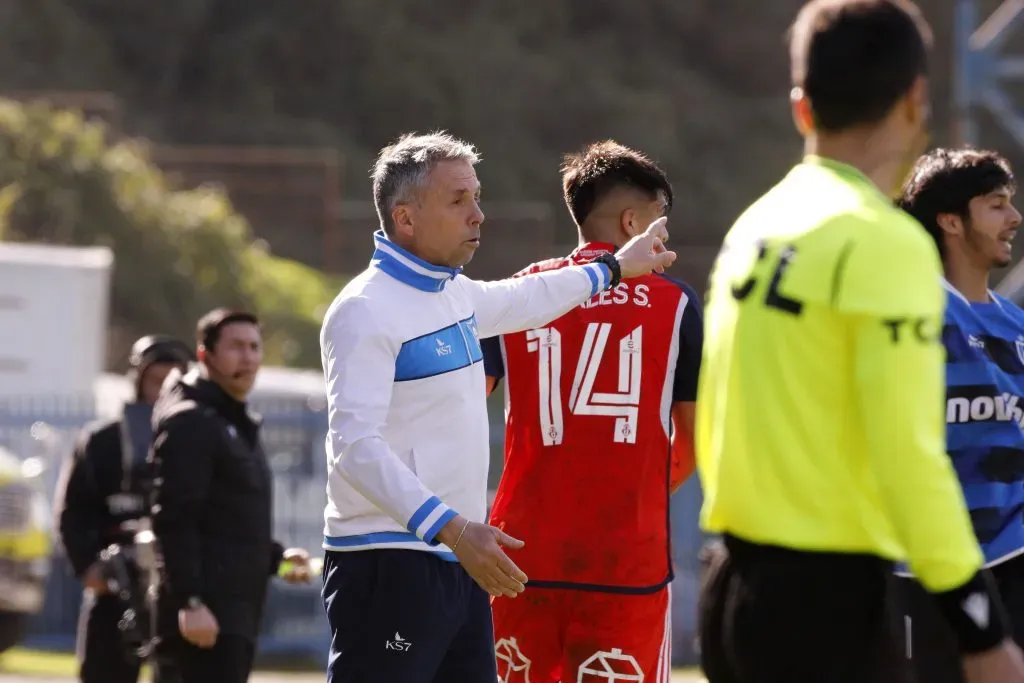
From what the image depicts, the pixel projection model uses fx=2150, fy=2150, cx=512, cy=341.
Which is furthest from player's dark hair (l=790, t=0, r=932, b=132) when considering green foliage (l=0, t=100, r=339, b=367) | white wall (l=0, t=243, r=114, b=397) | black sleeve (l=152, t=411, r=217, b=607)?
green foliage (l=0, t=100, r=339, b=367)

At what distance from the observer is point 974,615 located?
143 inches

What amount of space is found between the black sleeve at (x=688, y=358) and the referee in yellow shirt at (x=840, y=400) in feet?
6.58

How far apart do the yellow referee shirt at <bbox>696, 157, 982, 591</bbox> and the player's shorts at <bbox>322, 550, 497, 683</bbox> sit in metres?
1.47

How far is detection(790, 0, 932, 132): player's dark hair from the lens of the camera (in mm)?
3678

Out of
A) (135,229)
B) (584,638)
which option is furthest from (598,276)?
(135,229)

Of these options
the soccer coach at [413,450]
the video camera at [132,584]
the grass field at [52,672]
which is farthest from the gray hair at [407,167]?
the grass field at [52,672]

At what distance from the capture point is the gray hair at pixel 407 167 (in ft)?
17.7

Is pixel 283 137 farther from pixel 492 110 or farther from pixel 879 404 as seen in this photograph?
pixel 879 404

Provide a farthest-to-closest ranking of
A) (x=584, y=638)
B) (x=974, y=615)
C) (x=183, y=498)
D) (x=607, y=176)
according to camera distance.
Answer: (x=183, y=498) < (x=607, y=176) < (x=584, y=638) < (x=974, y=615)

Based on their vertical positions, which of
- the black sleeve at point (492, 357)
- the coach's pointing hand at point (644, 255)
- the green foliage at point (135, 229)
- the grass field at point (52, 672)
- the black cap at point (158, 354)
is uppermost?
the green foliage at point (135, 229)

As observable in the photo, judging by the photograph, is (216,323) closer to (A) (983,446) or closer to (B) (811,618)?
(A) (983,446)

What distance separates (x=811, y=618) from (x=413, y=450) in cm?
167

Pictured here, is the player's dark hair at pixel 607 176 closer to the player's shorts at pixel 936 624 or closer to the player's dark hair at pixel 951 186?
the player's dark hair at pixel 951 186

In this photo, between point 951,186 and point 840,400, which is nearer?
point 840,400
